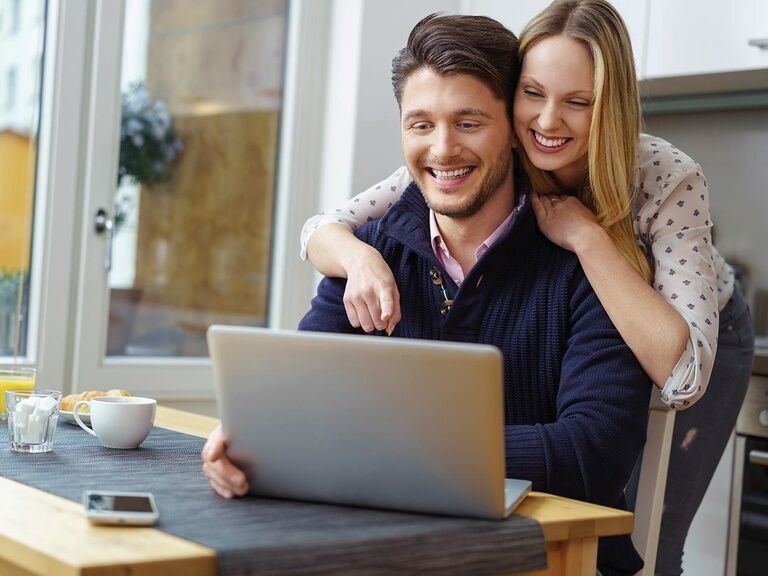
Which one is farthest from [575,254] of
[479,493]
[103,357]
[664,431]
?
[103,357]

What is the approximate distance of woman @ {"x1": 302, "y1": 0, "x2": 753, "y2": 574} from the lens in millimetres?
1466

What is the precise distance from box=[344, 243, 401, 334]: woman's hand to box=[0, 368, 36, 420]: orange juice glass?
500 mm

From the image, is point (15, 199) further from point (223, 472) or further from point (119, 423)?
point (223, 472)

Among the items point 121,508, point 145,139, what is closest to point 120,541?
point 121,508

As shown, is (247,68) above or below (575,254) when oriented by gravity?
above

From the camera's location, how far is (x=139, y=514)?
0.94 metres

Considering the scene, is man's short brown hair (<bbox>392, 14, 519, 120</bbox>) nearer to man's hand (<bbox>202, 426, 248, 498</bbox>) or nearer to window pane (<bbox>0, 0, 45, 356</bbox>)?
man's hand (<bbox>202, 426, 248, 498</bbox>)

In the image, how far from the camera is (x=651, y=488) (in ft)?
4.84

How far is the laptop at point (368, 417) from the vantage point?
980 millimetres

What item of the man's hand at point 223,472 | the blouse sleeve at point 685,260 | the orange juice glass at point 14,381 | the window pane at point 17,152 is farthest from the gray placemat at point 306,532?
the window pane at point 17,152

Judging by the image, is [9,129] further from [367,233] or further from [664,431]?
[664,431]

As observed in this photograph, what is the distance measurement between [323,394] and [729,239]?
2368 millimetres

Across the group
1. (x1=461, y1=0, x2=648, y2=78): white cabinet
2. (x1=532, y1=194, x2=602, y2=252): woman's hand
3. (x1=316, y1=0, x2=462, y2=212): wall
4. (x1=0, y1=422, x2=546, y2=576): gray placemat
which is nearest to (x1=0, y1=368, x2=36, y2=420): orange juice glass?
(x1=0, y1=422, x2=546, y2=576): gray placemat

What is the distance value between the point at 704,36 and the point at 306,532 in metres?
2.24
